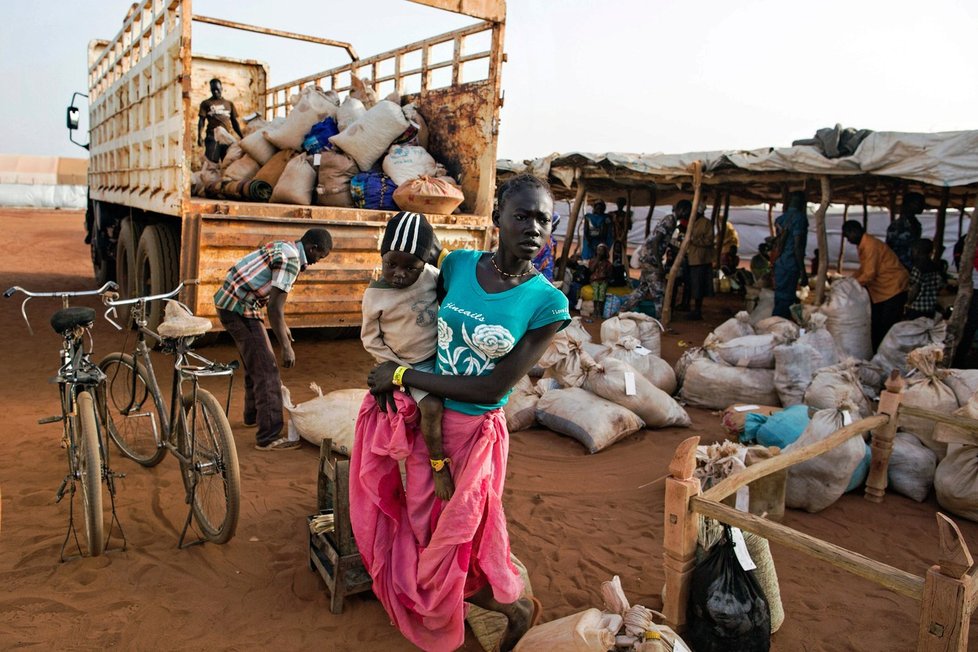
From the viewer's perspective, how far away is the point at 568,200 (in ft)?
47.1

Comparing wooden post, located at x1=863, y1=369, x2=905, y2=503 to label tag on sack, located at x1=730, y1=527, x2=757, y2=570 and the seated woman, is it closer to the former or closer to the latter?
label tag on sack, located at x1=730, y1=527, x2=757, y2=570

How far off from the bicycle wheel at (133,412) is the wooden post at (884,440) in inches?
137

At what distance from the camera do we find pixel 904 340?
228 inches

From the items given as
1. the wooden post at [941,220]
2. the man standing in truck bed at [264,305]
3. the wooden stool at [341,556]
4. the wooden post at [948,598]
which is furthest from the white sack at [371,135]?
the wooden post at [941,220]

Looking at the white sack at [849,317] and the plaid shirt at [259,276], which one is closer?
the plaid shirt at [259,276]

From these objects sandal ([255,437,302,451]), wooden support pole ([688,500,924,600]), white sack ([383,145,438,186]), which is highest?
white sack ([383,145,438,186])

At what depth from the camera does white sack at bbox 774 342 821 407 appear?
4.73 metres

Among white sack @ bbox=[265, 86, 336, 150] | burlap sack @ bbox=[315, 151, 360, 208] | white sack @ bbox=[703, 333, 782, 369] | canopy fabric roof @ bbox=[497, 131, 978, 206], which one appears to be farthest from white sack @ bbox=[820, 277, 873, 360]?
white sack @ bbox=[265, 86, 336, 150]

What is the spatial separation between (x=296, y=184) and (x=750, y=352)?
12.3ft

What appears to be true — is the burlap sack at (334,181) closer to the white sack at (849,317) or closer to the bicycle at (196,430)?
the bicycle at (196,430)

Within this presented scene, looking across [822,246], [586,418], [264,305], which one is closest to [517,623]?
[586,418]

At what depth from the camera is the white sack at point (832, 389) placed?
4230 millimetres

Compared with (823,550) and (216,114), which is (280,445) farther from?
(216,114)

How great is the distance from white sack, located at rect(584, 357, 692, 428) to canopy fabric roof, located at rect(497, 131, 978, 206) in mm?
2991
